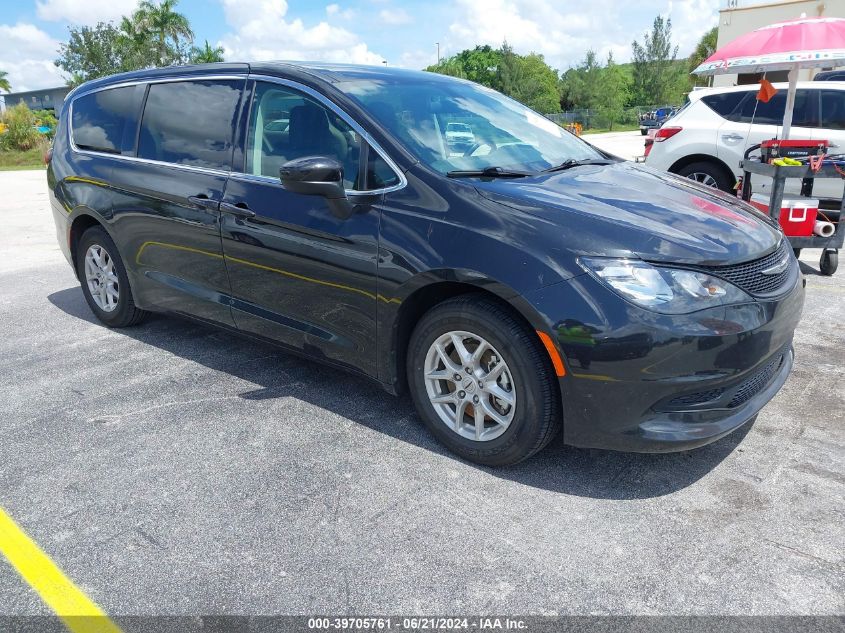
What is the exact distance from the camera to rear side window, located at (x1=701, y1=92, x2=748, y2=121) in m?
8.66

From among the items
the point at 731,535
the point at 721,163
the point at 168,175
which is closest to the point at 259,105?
the point at 168,175

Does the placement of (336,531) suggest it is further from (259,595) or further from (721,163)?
(721,163)

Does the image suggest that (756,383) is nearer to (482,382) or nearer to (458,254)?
(482,382)

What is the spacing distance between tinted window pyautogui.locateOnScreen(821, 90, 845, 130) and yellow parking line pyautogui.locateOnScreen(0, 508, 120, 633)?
8.99m

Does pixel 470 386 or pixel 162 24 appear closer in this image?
pixel 470 386

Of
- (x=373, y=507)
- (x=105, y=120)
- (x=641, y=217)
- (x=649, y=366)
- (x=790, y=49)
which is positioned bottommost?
(x=373, y=507)

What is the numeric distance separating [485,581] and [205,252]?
2494 millimetres

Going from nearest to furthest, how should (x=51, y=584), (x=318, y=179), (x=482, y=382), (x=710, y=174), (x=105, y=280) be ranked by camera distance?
1. (x=51, y=584)
2. (x=482, y=382)
3. (x=318, y=179)
4. (x=105, y=280)
5. (x=710, y=174)

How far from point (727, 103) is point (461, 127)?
21.6 feet

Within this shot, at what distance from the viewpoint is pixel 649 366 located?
8.47 feet

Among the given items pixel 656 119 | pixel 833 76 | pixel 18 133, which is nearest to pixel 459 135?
pixel 833 76

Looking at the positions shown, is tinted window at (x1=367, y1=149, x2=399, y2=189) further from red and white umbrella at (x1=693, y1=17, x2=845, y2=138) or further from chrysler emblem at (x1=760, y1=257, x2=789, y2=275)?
red and white umbrella at (x1=693, y1=17, x2=845, y2=138)

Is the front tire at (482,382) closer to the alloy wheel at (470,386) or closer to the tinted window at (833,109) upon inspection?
the alloy wheel at (470,386)

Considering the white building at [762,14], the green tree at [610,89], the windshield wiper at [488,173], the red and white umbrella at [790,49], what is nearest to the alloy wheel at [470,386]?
A: the windshield wiper at [488,173]
